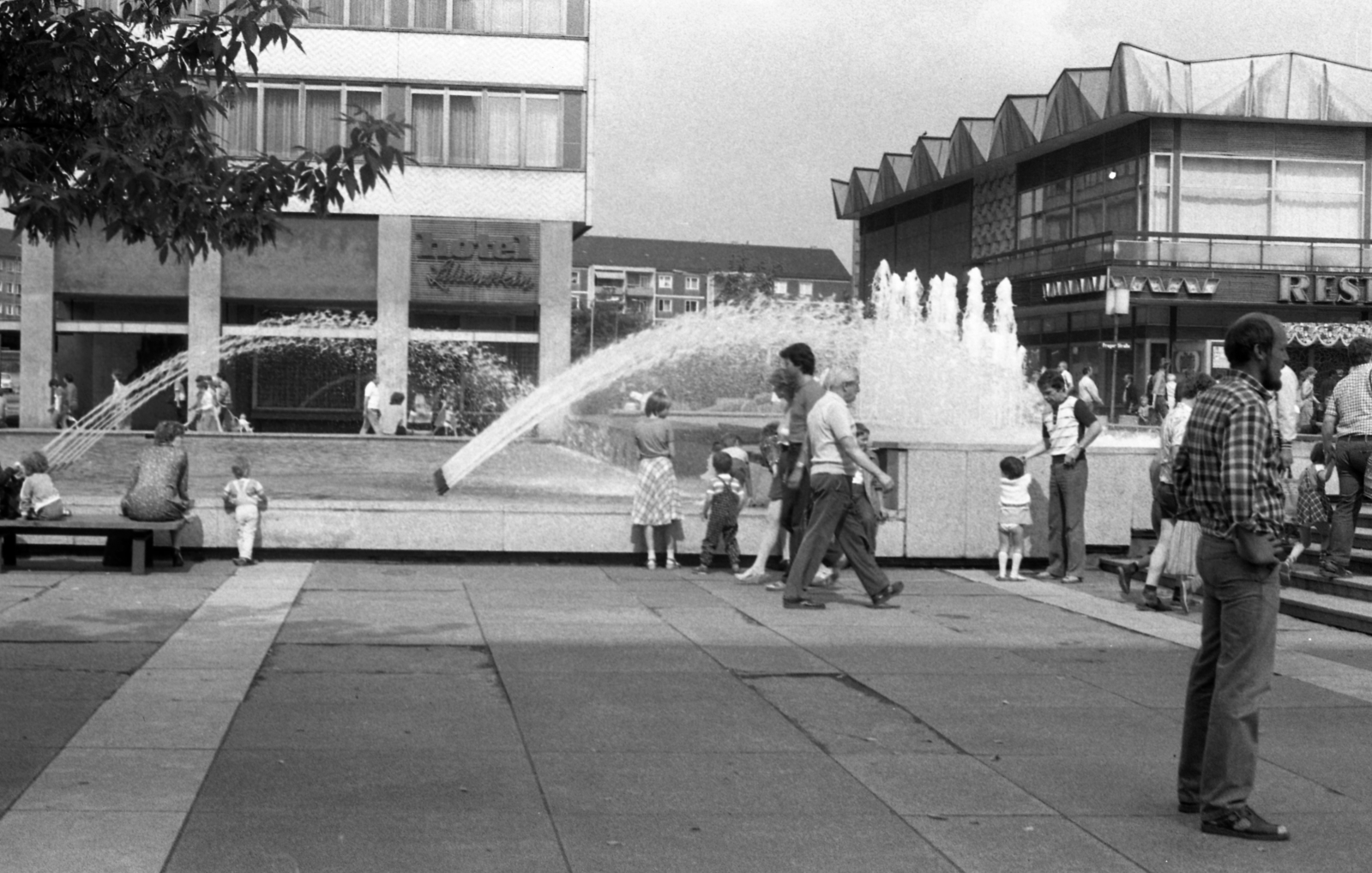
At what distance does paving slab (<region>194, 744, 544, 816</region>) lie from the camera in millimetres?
5867

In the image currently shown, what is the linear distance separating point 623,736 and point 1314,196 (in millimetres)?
47671

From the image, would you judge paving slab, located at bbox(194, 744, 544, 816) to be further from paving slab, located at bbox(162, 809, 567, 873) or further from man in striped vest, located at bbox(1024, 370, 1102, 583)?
man in striped vest, located at bbox(1024, 370, 1102, 583)

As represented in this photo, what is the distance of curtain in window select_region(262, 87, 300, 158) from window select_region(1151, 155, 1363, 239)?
25.4m

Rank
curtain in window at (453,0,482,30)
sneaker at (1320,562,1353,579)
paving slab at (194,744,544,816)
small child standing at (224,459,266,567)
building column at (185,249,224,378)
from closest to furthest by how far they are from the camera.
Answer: paving slab at (194,744,544,816) → sneaker at (1320,562,1353,579) → small child standing at (224,459,266,567) → building column at (185,249,224,378) → curtain in window at (453,0,482,30)

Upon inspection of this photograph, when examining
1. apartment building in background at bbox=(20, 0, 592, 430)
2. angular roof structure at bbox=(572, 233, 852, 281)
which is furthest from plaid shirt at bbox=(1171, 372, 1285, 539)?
angular roof structure at bbox=(572, 233, 852, 281)

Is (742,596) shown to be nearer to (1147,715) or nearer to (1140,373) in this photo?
(1147,715)

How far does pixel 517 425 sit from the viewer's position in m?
18.5

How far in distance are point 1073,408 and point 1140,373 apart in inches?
1427

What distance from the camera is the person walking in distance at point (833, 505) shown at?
36.4 ft

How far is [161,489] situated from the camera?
13008 millimetres

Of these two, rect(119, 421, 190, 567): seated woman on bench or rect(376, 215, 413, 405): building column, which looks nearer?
rect(119, 421, 190, 567): seated woman on bench

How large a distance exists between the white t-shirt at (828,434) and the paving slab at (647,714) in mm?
2772

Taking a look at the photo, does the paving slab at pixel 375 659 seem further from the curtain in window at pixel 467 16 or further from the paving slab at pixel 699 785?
the curtain in window at pixel 467 16

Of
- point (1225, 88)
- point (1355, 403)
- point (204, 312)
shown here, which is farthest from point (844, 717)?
point (1225, 88)
